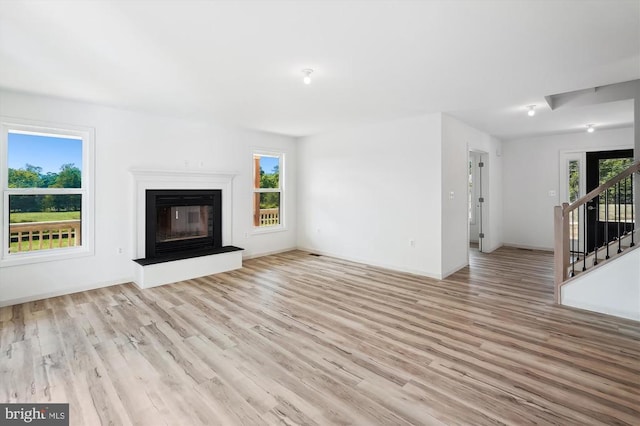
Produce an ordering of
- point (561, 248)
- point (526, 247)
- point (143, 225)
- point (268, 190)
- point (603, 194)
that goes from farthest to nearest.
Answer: point (526, 247) → point (268, 190) → point (603, 194) → point (143, 225) → point (561, 248)

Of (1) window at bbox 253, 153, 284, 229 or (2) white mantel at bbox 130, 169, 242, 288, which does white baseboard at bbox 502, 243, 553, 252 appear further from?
(2) white mantel at bbox 130, 169, 242, 288

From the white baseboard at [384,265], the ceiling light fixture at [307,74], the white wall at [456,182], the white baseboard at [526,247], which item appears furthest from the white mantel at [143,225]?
the white baseboard at [526,247]

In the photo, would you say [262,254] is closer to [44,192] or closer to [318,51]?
[44,192]

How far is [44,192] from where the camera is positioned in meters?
4.15

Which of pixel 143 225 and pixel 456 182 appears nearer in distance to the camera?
pixel 143 225

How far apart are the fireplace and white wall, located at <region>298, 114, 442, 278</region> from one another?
209 cm

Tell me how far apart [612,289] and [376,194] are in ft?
10.9

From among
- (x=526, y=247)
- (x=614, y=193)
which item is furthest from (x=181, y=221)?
(x=614, y=193)

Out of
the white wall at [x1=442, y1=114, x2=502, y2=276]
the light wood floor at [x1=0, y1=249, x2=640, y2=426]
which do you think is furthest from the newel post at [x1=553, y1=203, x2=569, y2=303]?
the white wall at [x1=442, y1=114, x2=502, y2=276]

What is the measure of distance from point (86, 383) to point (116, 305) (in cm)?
177

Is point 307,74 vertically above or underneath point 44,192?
above

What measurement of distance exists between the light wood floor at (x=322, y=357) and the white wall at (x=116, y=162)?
31cm

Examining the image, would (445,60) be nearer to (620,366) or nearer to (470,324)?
(470,324)

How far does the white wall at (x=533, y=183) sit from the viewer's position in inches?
261
